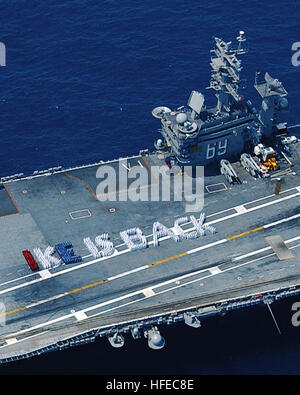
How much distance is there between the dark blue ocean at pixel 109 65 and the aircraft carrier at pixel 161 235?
947 centimetres

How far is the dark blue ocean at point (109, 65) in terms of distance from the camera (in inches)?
4589

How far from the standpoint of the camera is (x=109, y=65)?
12719 centimetres

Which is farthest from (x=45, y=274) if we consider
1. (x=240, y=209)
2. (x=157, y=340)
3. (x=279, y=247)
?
(x=279, y=247)

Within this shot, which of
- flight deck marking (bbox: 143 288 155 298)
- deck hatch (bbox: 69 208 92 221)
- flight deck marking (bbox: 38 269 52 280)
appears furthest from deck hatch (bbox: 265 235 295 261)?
flight deck marking (bbox: 38 269 52 280)

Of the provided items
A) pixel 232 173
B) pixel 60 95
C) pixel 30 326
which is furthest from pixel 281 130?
pixel 30 326

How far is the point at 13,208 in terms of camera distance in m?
96.4

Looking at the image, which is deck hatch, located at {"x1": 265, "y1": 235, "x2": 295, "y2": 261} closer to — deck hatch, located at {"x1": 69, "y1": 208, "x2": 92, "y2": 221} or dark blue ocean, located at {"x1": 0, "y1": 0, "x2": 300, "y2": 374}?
deck hatch, located at {"x1": 69, "y1": 208, "x2": 92, "y2": 221}

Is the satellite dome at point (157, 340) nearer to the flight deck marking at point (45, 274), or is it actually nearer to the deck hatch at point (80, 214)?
the flight deck marking at point (45, 274)

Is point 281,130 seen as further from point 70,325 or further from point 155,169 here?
point 70,325

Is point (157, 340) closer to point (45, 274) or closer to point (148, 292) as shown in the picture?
point (148, 292)

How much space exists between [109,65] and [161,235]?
4209cm

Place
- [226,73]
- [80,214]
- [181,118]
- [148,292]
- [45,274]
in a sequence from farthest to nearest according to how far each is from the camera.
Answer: [226,73], [181,118], [80,214], [45,274], [148,292]

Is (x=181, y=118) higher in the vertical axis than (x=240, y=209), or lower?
higher
